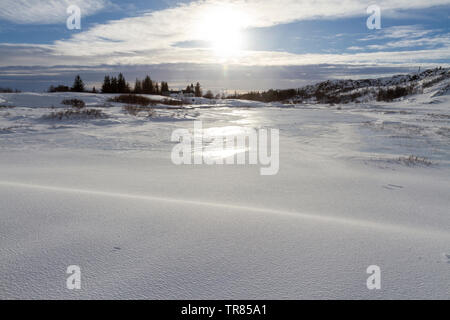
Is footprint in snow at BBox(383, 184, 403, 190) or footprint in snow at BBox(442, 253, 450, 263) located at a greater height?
footprint in snow at BBox(383, 184, 403, 190)

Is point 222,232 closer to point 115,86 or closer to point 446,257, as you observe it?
point 446,257

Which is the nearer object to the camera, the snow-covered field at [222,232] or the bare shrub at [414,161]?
the snow-covered field at [222,232]

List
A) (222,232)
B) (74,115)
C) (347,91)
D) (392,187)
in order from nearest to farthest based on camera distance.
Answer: (222,232) < (392,187) < (74,115) < (347,91)

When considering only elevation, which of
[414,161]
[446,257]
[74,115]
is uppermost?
[74,115]

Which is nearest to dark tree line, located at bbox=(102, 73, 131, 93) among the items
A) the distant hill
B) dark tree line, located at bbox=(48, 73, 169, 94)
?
dark tree line, located at bbox=(48, 73, 169, 94)

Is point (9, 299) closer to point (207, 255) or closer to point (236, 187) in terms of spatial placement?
point (207, 255)

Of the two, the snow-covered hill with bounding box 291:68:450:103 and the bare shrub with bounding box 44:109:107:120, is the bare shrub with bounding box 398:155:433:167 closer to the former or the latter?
the bare shrub with bounding box 44:109:107:120

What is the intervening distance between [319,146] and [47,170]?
617 centimetres

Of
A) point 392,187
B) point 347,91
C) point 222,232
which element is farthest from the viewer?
point 347,91

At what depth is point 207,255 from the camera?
1.69m

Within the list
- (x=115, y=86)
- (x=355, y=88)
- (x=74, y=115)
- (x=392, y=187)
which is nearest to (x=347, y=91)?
(x=355, y=88)

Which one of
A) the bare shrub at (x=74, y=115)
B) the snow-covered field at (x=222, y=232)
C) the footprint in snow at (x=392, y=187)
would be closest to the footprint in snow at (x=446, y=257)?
the snow-covered field at (x=222, y=232)

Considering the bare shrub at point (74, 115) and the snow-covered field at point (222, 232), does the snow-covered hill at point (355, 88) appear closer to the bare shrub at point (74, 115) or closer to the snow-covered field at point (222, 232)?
the bare shrub at point (74, 115)
